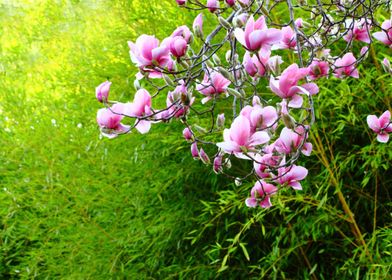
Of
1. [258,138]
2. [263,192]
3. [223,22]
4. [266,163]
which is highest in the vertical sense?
[223,22]

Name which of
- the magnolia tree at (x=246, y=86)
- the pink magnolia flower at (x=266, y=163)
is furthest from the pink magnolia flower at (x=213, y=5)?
the pink magnolia flower at (x=266, y=163)

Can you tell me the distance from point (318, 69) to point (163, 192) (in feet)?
6.74

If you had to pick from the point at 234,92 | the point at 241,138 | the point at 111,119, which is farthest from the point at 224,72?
the point at 111,119

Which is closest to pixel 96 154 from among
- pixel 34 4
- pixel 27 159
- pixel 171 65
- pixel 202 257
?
pixel 27 159

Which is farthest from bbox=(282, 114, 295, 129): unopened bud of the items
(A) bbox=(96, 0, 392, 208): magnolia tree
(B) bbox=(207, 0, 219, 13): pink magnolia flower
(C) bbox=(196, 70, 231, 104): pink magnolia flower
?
(B) bbox=(207, 0, 219, 13): pink magnolia flower

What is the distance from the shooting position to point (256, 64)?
1.28 meters

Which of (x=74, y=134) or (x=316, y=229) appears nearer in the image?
(x=316, y=229)

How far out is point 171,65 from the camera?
1236mm

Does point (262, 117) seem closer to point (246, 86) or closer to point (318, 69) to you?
point (246, 86)

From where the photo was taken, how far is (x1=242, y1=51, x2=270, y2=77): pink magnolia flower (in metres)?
1.24

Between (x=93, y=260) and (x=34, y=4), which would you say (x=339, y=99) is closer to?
(x=93, y=260)

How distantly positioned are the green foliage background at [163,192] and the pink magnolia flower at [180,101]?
1357mm

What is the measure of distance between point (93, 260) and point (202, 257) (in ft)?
2.12

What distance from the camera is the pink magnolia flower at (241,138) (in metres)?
1.08
